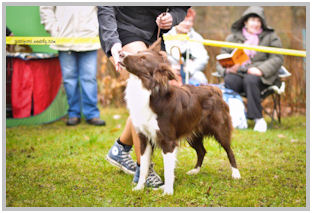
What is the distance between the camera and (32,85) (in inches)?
258

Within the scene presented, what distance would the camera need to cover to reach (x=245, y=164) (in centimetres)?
448

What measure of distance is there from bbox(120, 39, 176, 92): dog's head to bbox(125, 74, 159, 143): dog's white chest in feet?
0.27

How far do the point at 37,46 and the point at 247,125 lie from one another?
14.3ft

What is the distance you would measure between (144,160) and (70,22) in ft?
12.7

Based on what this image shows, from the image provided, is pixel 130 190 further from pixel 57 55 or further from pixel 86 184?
pixel 57 55

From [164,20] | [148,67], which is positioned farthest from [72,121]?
[148,67]

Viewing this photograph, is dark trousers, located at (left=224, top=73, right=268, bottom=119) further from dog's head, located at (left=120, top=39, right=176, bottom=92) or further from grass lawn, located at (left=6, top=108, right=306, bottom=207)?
dog's head, located at (left=120, top=39, right=176, bottom=92)

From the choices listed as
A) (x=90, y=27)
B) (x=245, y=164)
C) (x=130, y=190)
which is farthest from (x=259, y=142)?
(x=90, y=27)

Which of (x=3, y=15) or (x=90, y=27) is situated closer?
(x=3, y=15)

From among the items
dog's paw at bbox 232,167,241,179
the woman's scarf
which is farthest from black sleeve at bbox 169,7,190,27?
the woman's scarf

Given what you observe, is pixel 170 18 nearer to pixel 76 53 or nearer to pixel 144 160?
pixel 144 160

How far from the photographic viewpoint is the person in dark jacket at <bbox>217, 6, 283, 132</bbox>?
6410 millimetres

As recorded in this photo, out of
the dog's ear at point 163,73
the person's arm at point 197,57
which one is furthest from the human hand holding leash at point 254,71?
the dog's ear at point 163,73

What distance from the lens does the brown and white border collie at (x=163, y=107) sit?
3096 millimetres
